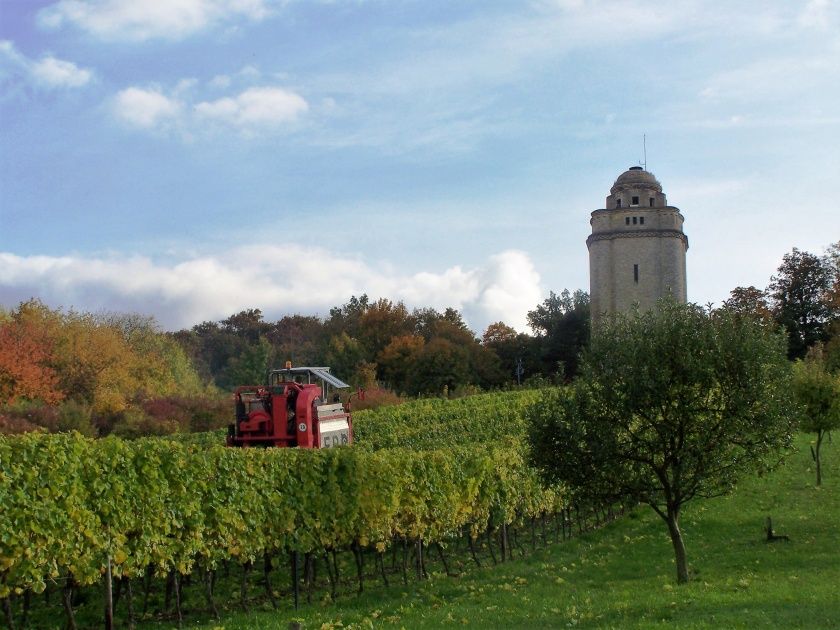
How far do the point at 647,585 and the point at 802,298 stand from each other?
6039cm

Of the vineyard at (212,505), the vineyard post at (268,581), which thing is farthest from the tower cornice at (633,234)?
the vineyard post at (268,581)

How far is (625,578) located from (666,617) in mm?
5074

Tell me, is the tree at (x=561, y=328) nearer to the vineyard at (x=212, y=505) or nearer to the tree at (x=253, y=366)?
the tree at (x=253, y=366)

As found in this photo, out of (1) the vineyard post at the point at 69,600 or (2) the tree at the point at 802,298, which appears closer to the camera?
(1) the vineyard post at the point at 69,600

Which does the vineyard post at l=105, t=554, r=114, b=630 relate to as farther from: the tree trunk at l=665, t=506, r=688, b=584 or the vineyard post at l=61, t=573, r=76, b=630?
the tree trunk at l=665, t=506, r=688, b=584

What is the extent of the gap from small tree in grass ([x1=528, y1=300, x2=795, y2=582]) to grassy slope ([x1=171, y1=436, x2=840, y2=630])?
1.79m

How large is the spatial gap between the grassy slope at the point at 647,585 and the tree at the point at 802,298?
4618cm

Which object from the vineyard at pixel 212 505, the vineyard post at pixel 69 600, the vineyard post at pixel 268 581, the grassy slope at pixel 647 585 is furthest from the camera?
the vineyard post at pixel 268 581

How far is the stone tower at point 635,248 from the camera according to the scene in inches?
2918

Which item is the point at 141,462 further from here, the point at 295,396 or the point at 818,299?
the point at 818,299

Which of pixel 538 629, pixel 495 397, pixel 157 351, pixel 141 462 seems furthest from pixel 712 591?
pixel 157 351

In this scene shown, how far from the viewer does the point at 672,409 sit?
1486 cm

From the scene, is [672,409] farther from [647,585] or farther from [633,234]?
[633,234]

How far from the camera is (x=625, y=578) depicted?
55.6ft
